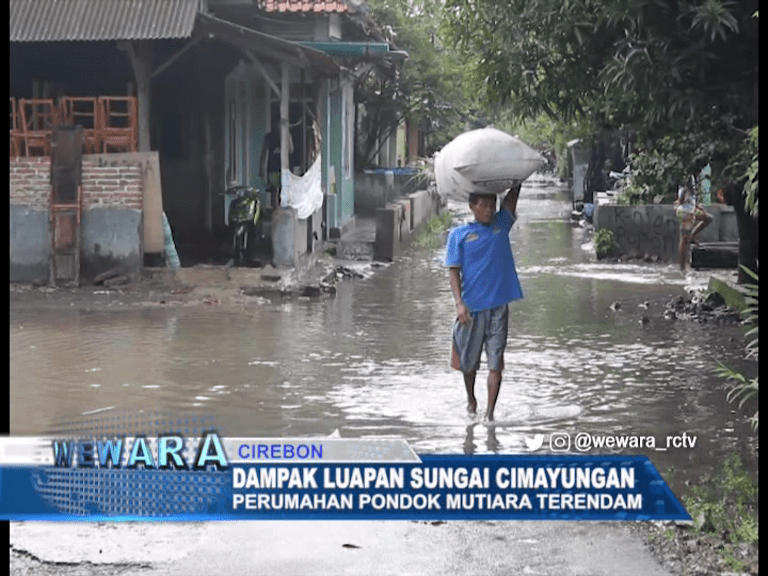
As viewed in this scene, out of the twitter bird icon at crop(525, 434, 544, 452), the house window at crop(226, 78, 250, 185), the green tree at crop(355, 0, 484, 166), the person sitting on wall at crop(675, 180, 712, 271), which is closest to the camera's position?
the twitter bird icon at crop(525, 434, 544, 452)

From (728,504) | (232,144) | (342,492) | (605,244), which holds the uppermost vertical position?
(232,144)

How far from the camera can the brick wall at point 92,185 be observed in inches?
616

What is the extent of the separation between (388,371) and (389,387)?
2.35 feet

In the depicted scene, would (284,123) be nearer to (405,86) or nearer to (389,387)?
(389,387)

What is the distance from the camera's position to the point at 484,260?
8.45 metres

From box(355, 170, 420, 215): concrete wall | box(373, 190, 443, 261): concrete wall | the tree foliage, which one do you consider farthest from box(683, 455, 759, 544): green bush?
Result: box(355, 170, 420, 215): concrete wall

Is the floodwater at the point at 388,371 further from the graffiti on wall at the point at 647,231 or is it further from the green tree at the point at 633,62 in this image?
the graffiti on wall at the point at 647,231

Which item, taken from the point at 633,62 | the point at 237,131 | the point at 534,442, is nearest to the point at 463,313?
the point at 534,442

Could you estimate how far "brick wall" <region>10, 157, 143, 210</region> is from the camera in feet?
51.4

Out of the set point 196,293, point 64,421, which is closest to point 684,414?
point 64,421

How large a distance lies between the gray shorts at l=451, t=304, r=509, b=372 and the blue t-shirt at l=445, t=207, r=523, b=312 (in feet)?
0.22

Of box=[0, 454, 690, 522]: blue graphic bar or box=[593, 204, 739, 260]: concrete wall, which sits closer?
box=[0, 454, 690, 522]: blue graphic bar

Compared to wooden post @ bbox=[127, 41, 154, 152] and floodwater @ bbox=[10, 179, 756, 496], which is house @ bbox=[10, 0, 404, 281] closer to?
wooden post @ bbox=[127, 41, 154, 152]

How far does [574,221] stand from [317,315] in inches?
733
